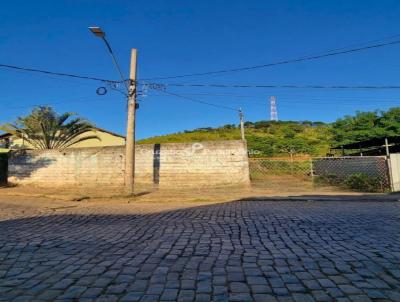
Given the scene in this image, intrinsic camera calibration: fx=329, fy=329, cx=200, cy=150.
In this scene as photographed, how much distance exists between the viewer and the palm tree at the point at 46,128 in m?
24.0

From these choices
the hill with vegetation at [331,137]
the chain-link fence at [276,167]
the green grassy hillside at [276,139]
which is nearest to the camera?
the chain-link fence at [276,167]

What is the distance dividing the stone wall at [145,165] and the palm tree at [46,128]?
4206 mm

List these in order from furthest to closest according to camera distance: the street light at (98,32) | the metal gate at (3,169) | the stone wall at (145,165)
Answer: the metal gate at (3,169) → the stone wall at (145,165) → the street light at (98,32)

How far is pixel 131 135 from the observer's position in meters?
13.9

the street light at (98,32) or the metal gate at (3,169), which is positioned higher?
the street light at (98,32)

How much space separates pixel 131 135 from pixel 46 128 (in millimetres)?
13459

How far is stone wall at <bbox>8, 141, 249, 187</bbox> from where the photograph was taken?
16328mm

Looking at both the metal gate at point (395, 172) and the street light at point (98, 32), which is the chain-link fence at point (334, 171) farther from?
the street light at point (98, 32)

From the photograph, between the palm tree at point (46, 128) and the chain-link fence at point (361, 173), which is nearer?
the chain-link fence at point (361, 173)

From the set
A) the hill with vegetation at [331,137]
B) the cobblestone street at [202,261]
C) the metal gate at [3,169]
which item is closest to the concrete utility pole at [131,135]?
the cobblestone street at [202,261]

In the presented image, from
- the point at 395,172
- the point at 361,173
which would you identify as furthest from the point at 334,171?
the point at 395,172

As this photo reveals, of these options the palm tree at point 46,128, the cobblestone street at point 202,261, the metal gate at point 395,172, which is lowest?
the cobblestone street at point 202,261

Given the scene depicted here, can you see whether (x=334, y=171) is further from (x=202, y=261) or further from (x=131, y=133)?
(x=202, y=261)

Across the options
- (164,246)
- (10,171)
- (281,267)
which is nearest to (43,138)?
(10,171)
